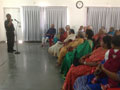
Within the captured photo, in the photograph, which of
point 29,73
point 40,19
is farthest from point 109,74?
point 40,19

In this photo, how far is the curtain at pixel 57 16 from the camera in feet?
26.8

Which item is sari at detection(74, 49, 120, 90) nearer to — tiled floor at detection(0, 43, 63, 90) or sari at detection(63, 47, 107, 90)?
sari at detection(63, 47, 107, 90)

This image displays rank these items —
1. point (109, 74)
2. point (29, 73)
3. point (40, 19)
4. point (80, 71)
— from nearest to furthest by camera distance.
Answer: point (109, 74), point (80, 71), point (29, 73), point (40, 19)

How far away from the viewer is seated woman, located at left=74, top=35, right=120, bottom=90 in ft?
5.53

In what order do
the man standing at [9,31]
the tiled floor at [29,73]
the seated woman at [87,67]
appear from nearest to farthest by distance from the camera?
the seated woman at [87,67] < the tiled floor at [29,73] < the man standing at [9,31]

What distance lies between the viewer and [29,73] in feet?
12.4

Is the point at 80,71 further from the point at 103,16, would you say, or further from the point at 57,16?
the point at 103,16

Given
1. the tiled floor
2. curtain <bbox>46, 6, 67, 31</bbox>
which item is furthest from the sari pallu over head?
curtain <bbox>46, 6, 67, 31</bbox>

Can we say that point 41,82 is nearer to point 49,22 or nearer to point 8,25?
point 8,25

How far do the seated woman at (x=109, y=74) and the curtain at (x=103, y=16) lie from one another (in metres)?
6.57

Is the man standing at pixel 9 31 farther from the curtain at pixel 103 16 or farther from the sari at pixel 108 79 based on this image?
the sari at pixel 108 79

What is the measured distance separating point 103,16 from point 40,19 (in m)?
3.47

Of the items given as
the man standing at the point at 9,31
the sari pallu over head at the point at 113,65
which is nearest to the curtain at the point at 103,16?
the man standing at the point at 9,31

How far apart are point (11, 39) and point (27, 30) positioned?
90.2 inches
